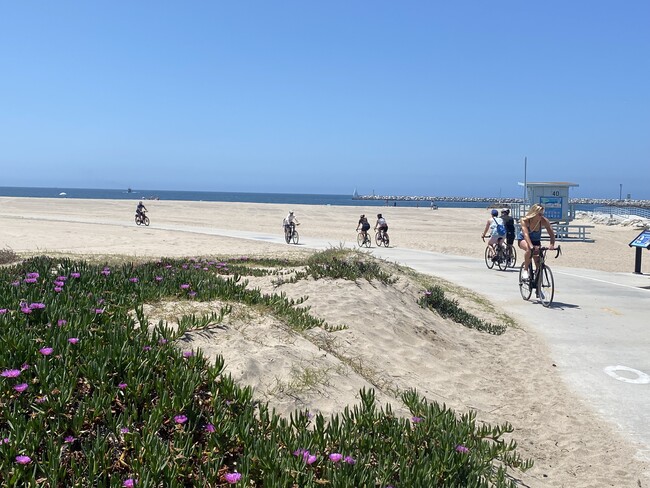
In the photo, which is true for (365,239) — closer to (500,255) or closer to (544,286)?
(500,255)

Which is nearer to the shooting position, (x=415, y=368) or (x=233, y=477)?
(x=233, y=477)

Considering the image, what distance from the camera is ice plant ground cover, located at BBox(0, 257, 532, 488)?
3.25m

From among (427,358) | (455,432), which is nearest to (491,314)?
(427,358)

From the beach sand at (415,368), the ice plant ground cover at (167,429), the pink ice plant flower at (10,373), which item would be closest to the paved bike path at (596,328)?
the beach sand at (415,368)

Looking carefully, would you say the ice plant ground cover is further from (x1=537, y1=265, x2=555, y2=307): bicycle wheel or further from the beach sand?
(x1=537, y1=265, x2=555, y2=307): bicycle wheel

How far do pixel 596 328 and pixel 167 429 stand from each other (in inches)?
313

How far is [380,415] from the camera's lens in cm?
419

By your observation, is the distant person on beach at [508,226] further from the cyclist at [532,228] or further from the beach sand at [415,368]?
the beach sand at [415,368]

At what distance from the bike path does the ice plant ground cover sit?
2263 mm

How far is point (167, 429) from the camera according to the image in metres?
3.78

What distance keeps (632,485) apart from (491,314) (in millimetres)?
6141

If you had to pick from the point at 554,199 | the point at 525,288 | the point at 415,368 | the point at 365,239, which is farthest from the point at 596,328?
the point at 554,199

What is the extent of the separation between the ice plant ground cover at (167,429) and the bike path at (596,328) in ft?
7.42

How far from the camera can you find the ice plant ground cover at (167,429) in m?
3.25
